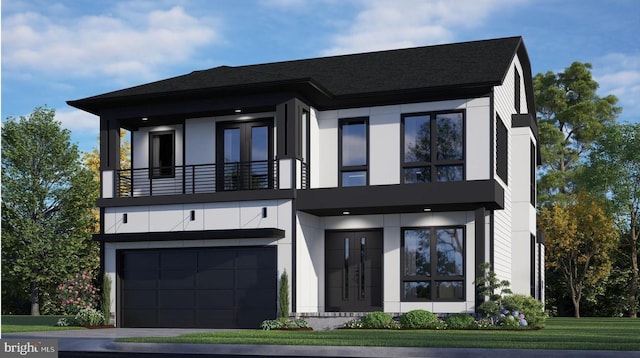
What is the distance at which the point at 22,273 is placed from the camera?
44.3 meters

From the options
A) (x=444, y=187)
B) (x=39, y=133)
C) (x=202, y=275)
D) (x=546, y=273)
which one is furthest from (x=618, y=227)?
(x=39, y=133)

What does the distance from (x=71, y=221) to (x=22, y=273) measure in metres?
3.66

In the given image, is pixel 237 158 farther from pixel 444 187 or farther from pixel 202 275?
pixel 444 187

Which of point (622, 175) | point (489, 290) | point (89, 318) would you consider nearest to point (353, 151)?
point (489, 290)

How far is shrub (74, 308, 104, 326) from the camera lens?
87.9 ft

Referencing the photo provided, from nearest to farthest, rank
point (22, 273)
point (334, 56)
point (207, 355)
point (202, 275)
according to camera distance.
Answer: point (207, 355) → point (202, 275) → point (334, 56) → point (22, 273)

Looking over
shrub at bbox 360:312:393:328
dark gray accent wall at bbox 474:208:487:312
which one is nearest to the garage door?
shrub at bbox 360:312:393:328

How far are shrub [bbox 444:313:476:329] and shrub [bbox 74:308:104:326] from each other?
10585mm

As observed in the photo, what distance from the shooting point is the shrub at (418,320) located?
24422 mm

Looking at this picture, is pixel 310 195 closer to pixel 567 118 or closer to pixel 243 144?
pixel 243 144

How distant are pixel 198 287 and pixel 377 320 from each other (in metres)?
5.89

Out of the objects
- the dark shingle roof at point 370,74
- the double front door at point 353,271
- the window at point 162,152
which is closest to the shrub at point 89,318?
the window at point 162,152

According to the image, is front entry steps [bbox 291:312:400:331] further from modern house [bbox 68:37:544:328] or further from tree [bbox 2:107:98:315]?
tree [bbox 2:107:98:315]

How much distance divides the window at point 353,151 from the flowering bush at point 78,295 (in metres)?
8.62
